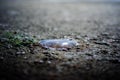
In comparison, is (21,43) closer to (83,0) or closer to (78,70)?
(78,70)

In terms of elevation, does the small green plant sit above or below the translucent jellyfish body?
above

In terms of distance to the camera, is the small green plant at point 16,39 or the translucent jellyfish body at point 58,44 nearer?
the translucent jellyfish body at point 58,44

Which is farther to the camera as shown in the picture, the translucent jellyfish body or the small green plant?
the small green plant

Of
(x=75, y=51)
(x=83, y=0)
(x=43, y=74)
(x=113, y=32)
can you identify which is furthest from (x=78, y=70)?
(x=83, y=0)

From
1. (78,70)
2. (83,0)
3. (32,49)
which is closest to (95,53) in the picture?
(78,70)

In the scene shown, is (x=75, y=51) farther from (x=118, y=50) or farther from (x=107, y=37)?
(x=107, y=37)

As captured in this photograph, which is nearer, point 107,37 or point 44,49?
point 44,49

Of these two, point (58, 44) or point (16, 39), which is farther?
point (16, 39)

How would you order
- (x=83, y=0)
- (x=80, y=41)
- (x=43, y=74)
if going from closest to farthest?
(x=43, y=74), (x=80, y=41), (x=83, y=0)

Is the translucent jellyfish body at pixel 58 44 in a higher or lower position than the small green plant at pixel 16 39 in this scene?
lower

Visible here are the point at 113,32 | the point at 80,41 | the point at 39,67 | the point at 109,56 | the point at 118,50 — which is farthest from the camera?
the point at 113,32
